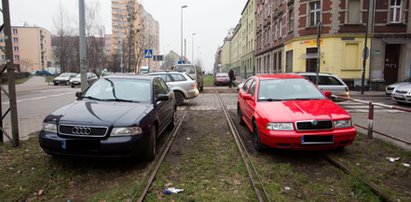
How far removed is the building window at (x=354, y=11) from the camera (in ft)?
77.0

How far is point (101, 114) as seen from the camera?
4.73 meters

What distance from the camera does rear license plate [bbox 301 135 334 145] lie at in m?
4.97

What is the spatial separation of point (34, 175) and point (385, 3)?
26.7 m

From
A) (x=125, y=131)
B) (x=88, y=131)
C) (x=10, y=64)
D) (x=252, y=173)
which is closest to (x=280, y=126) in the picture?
(x=252, y=173)

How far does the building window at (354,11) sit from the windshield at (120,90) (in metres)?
22.5

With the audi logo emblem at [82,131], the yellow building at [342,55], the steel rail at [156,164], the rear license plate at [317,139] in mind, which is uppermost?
the yellow building at [342,55]

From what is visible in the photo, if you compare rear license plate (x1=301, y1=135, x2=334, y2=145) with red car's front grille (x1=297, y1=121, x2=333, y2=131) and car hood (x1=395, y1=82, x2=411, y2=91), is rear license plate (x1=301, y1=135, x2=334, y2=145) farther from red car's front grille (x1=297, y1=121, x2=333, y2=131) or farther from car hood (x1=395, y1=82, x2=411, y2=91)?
car hood (x1=395, y1=82, x2=411, y2=91)

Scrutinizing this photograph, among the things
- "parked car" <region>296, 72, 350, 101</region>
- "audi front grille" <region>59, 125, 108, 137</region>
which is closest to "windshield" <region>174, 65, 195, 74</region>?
"parked car" <region>296, 72, 350, 101</region>

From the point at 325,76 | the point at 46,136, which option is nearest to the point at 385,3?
the point at 325,76

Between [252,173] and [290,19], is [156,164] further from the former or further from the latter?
[290,19]

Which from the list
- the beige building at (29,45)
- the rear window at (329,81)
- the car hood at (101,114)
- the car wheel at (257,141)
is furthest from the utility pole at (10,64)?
the beige building at (29,45)

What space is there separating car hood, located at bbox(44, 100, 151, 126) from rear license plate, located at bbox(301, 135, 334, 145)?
2.80m

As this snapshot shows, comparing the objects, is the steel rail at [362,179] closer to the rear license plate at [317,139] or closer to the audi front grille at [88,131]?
the rear license plate at [317,139]

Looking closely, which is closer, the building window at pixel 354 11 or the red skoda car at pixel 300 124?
the red skoda car at pixel 300 124
